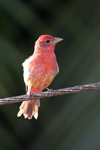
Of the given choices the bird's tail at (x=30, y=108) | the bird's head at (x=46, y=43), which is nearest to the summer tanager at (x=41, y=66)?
the bird's head at (x=46, y=43)

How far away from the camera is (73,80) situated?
4.82 m

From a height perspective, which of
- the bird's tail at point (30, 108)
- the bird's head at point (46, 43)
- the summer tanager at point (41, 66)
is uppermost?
the bird's head at point (46, 43)

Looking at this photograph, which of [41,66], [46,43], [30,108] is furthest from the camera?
[30,108]

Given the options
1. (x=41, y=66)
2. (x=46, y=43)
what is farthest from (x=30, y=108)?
(x=46, y=43)

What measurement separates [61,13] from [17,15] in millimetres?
677

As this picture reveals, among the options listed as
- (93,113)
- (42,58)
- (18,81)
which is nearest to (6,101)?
(42,58)

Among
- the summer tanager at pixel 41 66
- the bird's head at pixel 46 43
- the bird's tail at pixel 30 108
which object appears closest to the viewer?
the summer tanager at pixel 41 66

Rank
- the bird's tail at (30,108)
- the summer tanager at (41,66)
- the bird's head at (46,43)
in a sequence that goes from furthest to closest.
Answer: the bird's tail at (30,108) → the bird's head at (46,43) → the summer tanager at (41,66)

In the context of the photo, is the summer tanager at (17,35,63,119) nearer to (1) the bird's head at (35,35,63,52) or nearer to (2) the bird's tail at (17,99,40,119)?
(1) the bird's head at (35,35,63,52)

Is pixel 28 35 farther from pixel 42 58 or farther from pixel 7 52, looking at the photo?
pixel 42 58

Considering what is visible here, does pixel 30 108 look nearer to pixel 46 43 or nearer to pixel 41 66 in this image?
pixel 41 66

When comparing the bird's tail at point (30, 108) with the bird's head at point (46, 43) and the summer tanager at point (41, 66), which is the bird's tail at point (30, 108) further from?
the bird's head at point (46, 43)

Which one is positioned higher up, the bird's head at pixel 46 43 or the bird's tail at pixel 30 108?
the bird's head at pixel 46 43

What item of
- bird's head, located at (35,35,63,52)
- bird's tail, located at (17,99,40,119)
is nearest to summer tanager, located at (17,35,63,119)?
bird's head, located at (35,35,63,52)
